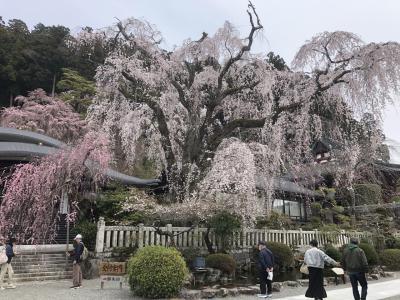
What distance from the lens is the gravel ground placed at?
9.87 metres

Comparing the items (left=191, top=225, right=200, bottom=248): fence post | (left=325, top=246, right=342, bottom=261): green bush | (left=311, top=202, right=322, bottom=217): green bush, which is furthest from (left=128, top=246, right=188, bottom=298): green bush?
(left=311, top=202, right=322, bottom=217): green bush

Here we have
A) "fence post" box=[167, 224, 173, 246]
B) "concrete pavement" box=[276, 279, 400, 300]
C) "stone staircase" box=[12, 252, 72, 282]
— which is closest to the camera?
Answer: "concrete pavement" box=[276, 279, 400, 300]

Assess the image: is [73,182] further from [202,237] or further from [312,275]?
[312,275]

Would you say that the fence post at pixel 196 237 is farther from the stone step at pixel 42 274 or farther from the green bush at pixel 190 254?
the stone step at pixel 42 274

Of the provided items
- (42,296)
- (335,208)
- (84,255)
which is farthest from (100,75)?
(335,208)

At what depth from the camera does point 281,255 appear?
629 inches

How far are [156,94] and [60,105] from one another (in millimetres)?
14785

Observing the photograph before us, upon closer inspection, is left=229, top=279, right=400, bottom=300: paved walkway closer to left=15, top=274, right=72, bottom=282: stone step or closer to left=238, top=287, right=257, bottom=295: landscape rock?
left=238, top=287, right=257, bottom=295: landscape rock

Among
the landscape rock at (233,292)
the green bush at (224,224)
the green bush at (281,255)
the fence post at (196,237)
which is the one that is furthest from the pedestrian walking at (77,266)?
the green bush at (281,255)

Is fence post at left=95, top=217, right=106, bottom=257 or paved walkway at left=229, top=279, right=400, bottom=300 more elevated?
fence post at left=95, top=217, right=106, bottom=257

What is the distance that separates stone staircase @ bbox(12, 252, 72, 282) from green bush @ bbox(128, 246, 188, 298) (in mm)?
4547

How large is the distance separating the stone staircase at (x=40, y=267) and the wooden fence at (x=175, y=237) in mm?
1572

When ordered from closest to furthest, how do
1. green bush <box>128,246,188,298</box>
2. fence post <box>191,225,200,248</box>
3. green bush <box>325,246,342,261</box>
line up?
green bush <box>128,246,188,298</box> < fence post <box>191,225,200,248</box> < green bush <box>325,246,342,261</box>

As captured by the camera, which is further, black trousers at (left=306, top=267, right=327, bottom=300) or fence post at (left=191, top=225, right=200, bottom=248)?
fence post at (left=191, top=225, right=200, bottom=248)
